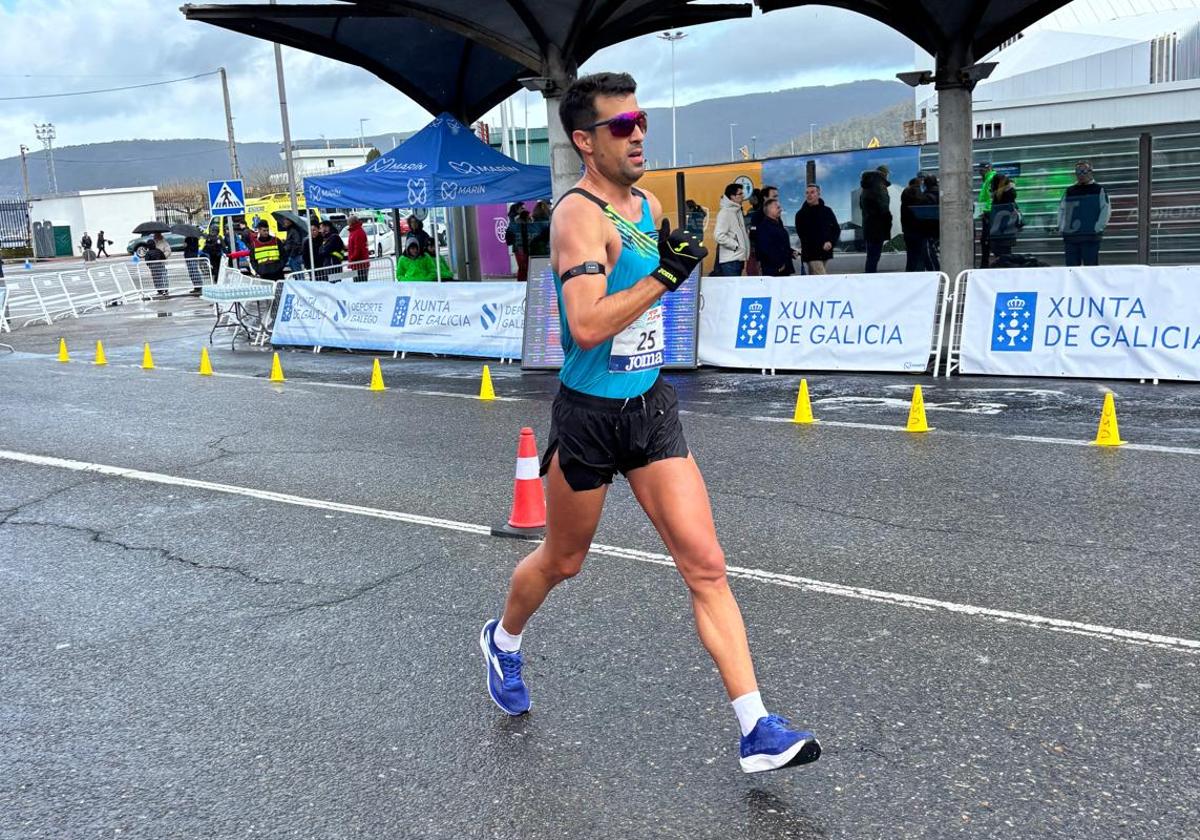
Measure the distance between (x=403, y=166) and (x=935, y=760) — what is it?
16411 millimetres

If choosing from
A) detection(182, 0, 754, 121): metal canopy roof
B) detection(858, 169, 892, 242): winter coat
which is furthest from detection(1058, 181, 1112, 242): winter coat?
detection(182, 0, 754, 121): metal canopy roof

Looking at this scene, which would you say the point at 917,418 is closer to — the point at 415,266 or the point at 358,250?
the point at 415,266

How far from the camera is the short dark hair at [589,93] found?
3.52 metres

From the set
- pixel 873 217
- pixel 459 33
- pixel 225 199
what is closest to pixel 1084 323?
pixel 873 217

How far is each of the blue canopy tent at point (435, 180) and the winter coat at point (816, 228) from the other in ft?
14.8

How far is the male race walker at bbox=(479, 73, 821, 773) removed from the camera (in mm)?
3391

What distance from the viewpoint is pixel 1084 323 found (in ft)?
36.2

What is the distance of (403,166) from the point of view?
60.8ft

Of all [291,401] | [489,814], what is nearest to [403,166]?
[291,401]

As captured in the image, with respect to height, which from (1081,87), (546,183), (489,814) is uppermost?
(1081,87)

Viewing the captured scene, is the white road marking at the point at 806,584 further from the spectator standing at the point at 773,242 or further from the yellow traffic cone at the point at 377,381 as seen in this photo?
the spectator standing at the point at 773,242

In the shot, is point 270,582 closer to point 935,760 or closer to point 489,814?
point 489,814

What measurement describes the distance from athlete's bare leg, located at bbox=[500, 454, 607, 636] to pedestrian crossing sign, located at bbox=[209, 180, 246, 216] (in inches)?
940

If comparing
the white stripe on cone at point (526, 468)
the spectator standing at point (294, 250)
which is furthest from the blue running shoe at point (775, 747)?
the spectator standing at point (294, 250)
